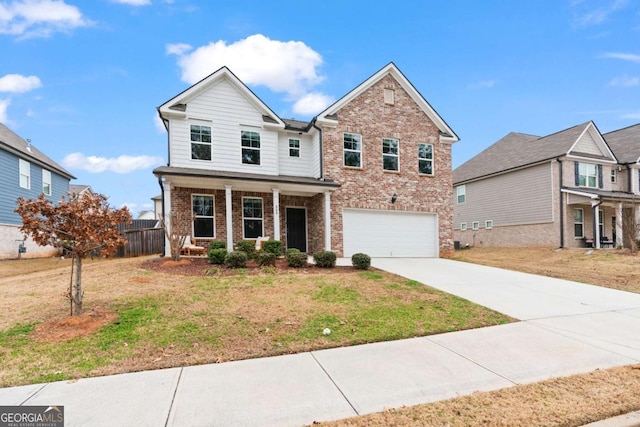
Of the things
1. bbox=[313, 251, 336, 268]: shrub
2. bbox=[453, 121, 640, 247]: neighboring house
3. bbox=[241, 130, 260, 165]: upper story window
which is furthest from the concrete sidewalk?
bbox=[453, 121, 640, 247]: neighboring house

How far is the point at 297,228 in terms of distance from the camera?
1545 cm

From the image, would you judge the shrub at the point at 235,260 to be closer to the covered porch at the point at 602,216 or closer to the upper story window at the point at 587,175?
the covered porch at the point at 602,216

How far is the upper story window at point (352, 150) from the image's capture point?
1516 centimetres

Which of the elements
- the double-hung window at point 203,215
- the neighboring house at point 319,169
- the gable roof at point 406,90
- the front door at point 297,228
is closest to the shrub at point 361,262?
the neighboring house at point 319,169

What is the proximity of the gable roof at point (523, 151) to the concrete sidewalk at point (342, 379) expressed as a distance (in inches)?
703

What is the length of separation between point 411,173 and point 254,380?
1391 cm

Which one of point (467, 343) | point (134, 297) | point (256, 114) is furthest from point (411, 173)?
point (134, 297)

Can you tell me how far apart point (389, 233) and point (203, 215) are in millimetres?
8470

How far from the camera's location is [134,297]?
22.3 ft

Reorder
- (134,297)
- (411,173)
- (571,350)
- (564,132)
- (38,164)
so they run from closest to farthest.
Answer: (571,350), (134,297), (411,173), (38,164), (564,132)

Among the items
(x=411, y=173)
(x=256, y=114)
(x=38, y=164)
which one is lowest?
(x=411, y=173)

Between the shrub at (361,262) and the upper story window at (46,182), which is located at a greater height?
the upper story window at (46,182)

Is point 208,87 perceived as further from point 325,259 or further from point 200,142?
point 325,259

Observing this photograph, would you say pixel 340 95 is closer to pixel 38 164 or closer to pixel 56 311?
pixel 56 311
